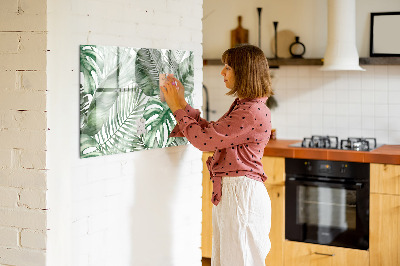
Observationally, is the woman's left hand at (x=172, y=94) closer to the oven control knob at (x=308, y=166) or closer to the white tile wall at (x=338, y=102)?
the oven control knob at (x=308, y=166)

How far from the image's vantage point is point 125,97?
2.71 m

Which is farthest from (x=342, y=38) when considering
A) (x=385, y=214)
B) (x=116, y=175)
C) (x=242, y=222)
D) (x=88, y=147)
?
(x=88, y=147)

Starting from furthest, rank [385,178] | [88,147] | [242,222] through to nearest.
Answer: [385,178] < [242,222] < [88,147]

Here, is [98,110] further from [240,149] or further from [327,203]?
[327,203]

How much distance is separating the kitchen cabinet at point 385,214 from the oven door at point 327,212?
57 mm

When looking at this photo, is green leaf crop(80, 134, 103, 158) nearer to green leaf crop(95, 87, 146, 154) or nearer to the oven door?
green leaf crop(95, 87, 146, 154)

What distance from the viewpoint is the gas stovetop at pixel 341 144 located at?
440 cm

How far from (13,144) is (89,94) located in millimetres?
360

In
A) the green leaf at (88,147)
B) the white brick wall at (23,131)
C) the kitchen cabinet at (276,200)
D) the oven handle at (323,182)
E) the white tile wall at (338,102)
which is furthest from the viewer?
the white tile wall at (338,102)

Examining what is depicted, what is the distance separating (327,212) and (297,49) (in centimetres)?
143

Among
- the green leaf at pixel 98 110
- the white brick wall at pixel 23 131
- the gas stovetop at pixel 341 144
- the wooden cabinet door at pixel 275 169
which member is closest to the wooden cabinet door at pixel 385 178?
the gas stovetop at pixel 341 144

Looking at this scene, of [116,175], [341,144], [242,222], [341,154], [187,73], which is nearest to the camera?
[116,175]

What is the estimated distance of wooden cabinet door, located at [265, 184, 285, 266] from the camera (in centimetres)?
449

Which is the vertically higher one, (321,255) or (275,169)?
(275,169)
